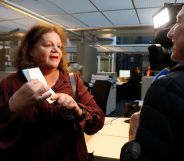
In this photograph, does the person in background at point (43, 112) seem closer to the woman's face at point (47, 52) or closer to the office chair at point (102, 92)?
the woman's face at point (47, 52)

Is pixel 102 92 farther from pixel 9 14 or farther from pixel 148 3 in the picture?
pixel 9 14

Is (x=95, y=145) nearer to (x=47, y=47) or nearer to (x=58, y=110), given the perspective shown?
(x=58, y=110)

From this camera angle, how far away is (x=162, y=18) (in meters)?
1.60

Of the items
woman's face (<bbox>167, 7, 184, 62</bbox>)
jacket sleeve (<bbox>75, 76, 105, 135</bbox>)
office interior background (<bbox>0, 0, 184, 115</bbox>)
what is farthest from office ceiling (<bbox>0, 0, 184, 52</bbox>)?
woman's face (<bbox>167, 7, 184, 62</bbox>)

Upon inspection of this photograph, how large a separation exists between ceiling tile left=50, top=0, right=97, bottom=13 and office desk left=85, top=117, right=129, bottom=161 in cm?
229

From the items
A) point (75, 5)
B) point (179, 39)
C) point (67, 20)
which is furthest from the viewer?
point (67, 20)

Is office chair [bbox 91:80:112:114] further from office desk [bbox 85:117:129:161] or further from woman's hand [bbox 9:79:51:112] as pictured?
woman's hand [bbox 9:79:51:112]

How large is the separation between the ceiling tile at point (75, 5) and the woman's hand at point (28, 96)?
2.98m

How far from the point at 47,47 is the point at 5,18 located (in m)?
4.20

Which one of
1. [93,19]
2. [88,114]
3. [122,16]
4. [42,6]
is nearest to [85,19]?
[93,19]

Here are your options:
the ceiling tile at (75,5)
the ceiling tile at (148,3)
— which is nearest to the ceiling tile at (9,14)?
the ceiling tile at (75,5)

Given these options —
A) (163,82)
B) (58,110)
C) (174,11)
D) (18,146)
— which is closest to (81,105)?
(58,110)

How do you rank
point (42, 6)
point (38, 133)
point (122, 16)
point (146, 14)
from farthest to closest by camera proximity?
point (122, 16) → point (146, 14) → point (42, 6) → point (38, 133)

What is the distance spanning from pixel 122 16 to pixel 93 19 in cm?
65
